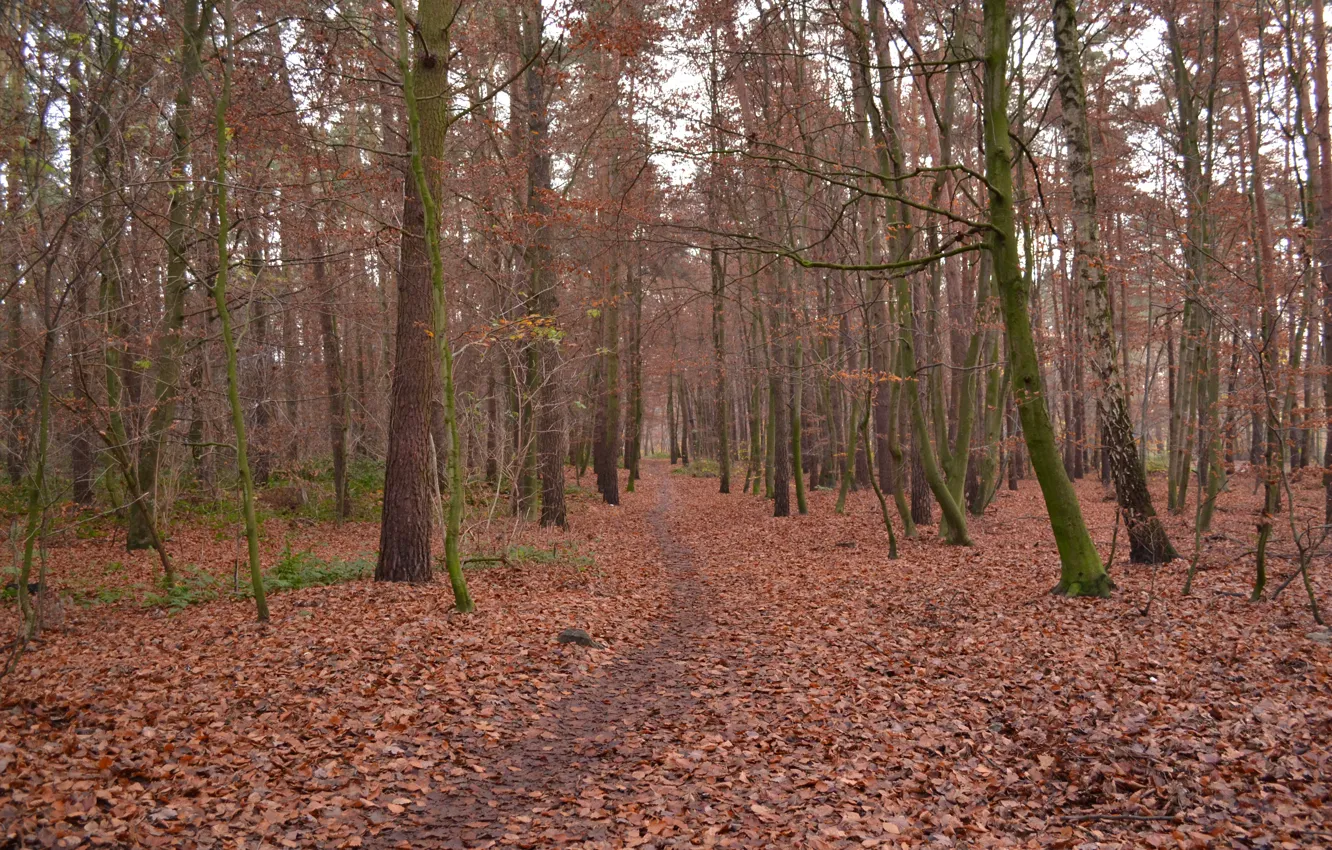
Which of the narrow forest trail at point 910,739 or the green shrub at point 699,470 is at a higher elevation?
the green shrub at point 699,470

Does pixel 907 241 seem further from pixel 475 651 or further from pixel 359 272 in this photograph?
pixel 359 272

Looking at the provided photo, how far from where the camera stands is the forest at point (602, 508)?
15.5 ft

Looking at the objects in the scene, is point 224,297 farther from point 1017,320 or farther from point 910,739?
point 1017,320

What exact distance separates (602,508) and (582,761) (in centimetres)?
1666

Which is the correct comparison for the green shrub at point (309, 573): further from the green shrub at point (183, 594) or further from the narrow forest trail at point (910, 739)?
the narrow forest trail at point (910, 739)

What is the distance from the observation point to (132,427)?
12500 mm

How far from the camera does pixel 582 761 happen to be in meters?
5.40

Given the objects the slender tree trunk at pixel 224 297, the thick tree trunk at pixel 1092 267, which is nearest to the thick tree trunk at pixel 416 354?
the slender tree trunk at pixel 224 297

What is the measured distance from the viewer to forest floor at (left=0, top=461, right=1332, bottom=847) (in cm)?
425

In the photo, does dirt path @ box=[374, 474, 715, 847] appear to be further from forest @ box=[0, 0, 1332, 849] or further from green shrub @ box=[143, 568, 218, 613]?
green shrub @ box=[143, 568, 218, 613]

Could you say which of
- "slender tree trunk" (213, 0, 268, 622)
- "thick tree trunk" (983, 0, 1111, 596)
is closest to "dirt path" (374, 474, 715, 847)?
"slender tree trunk" (213, 0, 268, 622)

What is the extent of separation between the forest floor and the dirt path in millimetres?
28

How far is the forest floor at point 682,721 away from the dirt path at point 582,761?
1.1 inches

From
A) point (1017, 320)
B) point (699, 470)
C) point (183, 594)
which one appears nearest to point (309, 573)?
point (183, 594)
